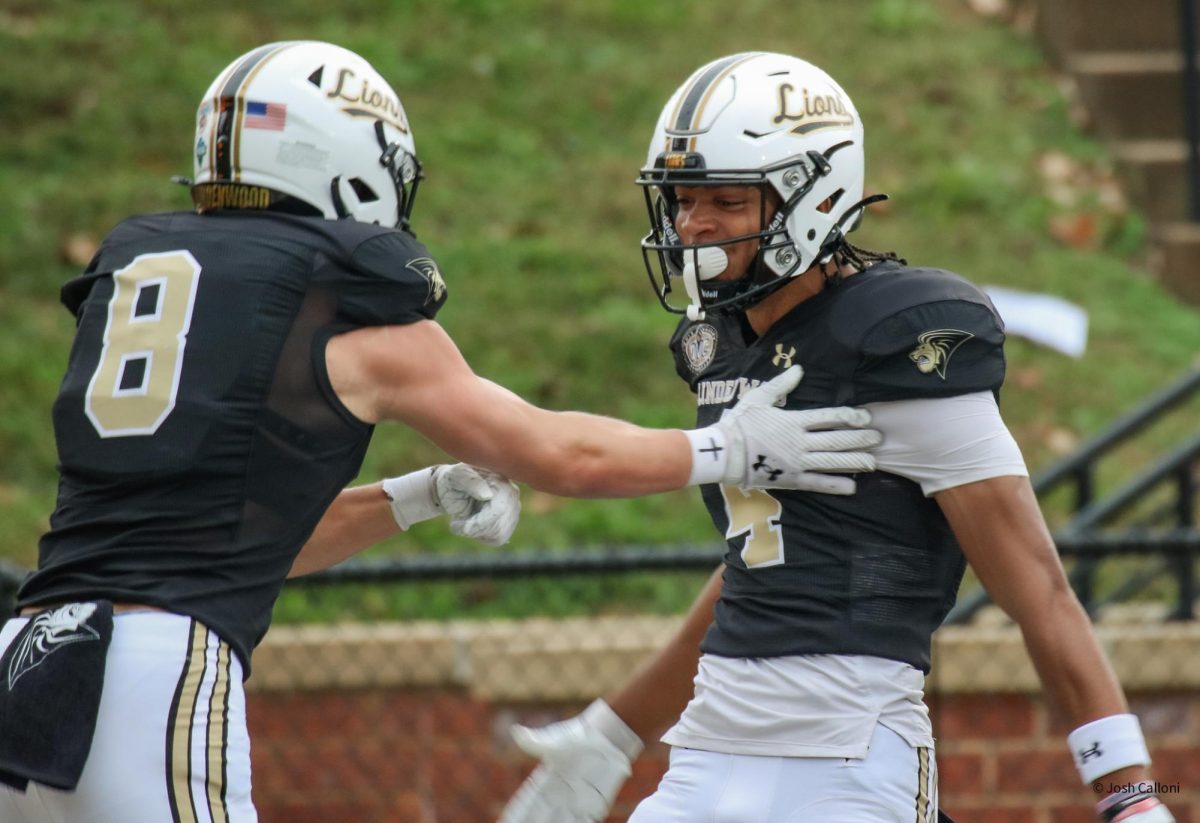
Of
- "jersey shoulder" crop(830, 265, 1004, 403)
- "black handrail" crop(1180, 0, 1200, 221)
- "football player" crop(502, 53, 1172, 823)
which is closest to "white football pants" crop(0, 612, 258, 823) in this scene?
"football player" crop(502, 53, 1172, 823)

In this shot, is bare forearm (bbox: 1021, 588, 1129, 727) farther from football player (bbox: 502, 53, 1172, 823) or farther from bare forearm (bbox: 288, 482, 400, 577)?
bare forearm (bbox: 288, 482, 400, 577)

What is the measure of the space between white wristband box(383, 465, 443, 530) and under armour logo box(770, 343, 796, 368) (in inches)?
33.5

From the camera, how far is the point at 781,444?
334cm

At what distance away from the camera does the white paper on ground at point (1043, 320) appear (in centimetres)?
710

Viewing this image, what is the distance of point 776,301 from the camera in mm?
3582

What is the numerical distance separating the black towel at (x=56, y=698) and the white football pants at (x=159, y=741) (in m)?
0.03

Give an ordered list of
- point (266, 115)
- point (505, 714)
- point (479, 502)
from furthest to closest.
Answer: point (505, 714) → point (479, 502) → point (266, 115)

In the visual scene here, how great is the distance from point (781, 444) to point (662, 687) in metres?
0.81

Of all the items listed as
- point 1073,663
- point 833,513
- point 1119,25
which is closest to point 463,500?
point 833,513

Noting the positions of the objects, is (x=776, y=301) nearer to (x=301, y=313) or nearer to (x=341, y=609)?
(x=301, y=313)

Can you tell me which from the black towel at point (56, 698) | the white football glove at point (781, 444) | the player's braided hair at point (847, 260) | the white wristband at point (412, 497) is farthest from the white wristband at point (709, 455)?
the black towel at point (56, 698)

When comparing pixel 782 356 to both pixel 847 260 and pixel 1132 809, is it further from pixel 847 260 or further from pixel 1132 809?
pixel 1132 809

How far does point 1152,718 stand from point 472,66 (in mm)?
5013

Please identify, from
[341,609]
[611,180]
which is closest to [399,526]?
[341,609]
